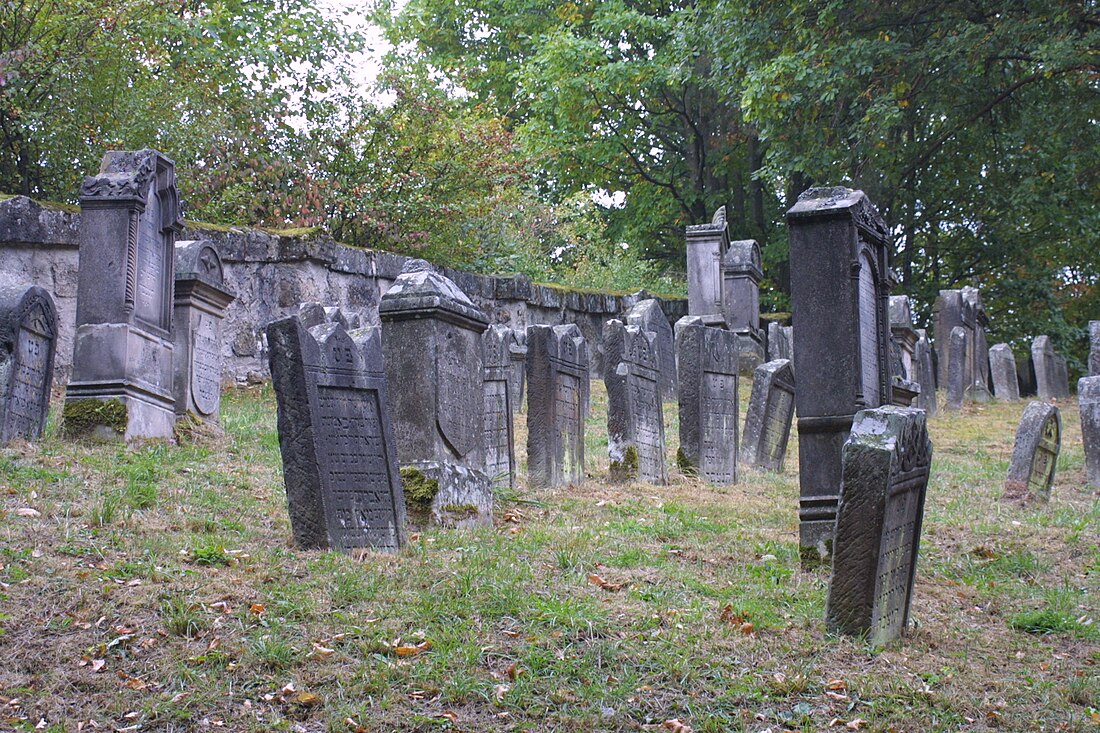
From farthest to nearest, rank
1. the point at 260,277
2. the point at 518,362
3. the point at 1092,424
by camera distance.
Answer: the point at 260,277 < the point at 518,362 < the point at 1092,424

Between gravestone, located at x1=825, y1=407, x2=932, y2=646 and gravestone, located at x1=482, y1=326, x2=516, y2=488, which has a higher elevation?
gravestone, located at x1=482, y1=326, x2=516, y2=488

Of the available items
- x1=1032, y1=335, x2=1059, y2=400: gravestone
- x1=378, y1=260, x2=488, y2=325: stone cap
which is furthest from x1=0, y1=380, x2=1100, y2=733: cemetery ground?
x1=1032, y1=335, x2=1059, y2=400: gravestone

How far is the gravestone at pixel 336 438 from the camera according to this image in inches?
249

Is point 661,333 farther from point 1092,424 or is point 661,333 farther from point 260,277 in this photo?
point 1092,424

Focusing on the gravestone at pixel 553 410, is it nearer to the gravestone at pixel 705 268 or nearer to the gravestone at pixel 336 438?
the gravestone at pixel 336 438

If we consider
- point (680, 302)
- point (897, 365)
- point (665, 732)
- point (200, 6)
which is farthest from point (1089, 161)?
point (665, 732)

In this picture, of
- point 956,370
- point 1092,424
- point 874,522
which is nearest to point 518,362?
point 1092,424

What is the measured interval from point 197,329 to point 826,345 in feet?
21.0

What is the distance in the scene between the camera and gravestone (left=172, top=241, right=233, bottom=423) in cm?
1097

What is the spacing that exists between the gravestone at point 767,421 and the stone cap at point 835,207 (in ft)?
15.1

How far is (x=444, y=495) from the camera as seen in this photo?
7.52 m

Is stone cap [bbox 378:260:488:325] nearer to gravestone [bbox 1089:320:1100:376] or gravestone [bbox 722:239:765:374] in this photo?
gravestone [bbox 1089:320:1100:376]

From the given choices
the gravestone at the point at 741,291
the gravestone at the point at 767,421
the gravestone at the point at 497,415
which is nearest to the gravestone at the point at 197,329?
the gravestone at the point at 497,415

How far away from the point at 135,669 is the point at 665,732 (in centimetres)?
210
